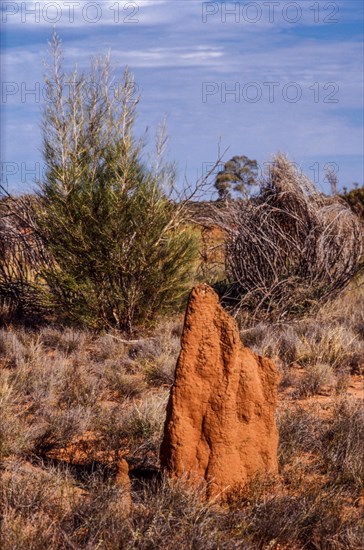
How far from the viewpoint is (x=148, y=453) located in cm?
626

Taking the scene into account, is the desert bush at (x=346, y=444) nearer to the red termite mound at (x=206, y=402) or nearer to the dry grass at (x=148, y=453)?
the dry grass at (x=148, y=453)

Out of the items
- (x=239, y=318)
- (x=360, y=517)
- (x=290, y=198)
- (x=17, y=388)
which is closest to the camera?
(x=360, y=517)

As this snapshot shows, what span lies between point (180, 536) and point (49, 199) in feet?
26.1

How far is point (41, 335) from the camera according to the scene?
11.6 m

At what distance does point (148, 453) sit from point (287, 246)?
24.1 ft

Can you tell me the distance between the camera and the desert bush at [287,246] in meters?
12.8

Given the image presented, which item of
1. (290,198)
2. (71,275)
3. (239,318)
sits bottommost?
(239,318)

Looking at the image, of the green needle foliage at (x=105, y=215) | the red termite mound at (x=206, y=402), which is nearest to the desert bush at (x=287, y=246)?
the green needle foliage at (x=105, y=215)

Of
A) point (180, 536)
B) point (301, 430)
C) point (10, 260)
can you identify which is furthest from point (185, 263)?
point (180, 536)

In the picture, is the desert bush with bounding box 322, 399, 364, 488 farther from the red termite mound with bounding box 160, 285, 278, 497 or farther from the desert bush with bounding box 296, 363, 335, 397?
the desert bush with bounding box 296, 363, 335, 397

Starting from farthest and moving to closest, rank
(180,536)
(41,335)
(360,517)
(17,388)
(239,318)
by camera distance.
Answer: (239,318)
(41,335)
(17,388)
(360,517)
(180,536)

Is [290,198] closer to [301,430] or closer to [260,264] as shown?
[260,264]

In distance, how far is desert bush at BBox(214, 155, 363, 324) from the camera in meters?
12.8

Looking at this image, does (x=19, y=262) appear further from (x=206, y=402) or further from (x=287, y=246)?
(x=206, y=402)
